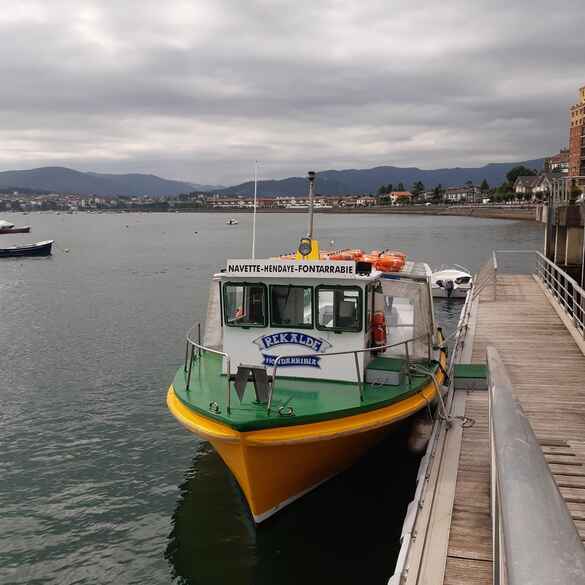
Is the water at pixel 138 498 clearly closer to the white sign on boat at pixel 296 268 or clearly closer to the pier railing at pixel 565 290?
the white sign on boat at pixel 296 268

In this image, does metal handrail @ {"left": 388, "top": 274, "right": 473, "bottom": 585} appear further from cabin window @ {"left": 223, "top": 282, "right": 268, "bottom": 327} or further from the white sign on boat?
cabin window @ {"left": 223, "top": 282, "right": 268, "bottom": 327}

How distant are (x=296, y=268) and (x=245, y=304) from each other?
129 centimetres

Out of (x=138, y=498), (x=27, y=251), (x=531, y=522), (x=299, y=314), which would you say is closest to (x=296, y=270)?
(x=299, y=314)

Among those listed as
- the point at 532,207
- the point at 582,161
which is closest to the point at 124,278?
the point at 582,161

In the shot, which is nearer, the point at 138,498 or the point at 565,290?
the point at 138,498

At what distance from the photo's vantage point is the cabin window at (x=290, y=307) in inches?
446

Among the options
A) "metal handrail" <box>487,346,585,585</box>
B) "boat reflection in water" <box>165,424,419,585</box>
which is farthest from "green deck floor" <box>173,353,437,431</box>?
"metal handrail" <box>487,346,585,585</box>

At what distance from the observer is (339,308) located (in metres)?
11.2

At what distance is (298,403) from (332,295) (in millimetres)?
2273

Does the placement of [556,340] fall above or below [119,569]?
above

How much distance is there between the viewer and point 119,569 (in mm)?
9992

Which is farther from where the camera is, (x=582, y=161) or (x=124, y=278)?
(x=582, y=161)

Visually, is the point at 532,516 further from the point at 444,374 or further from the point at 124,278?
the point at 124,278

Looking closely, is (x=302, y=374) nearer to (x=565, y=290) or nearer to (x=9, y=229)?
(x=565, y=290)
